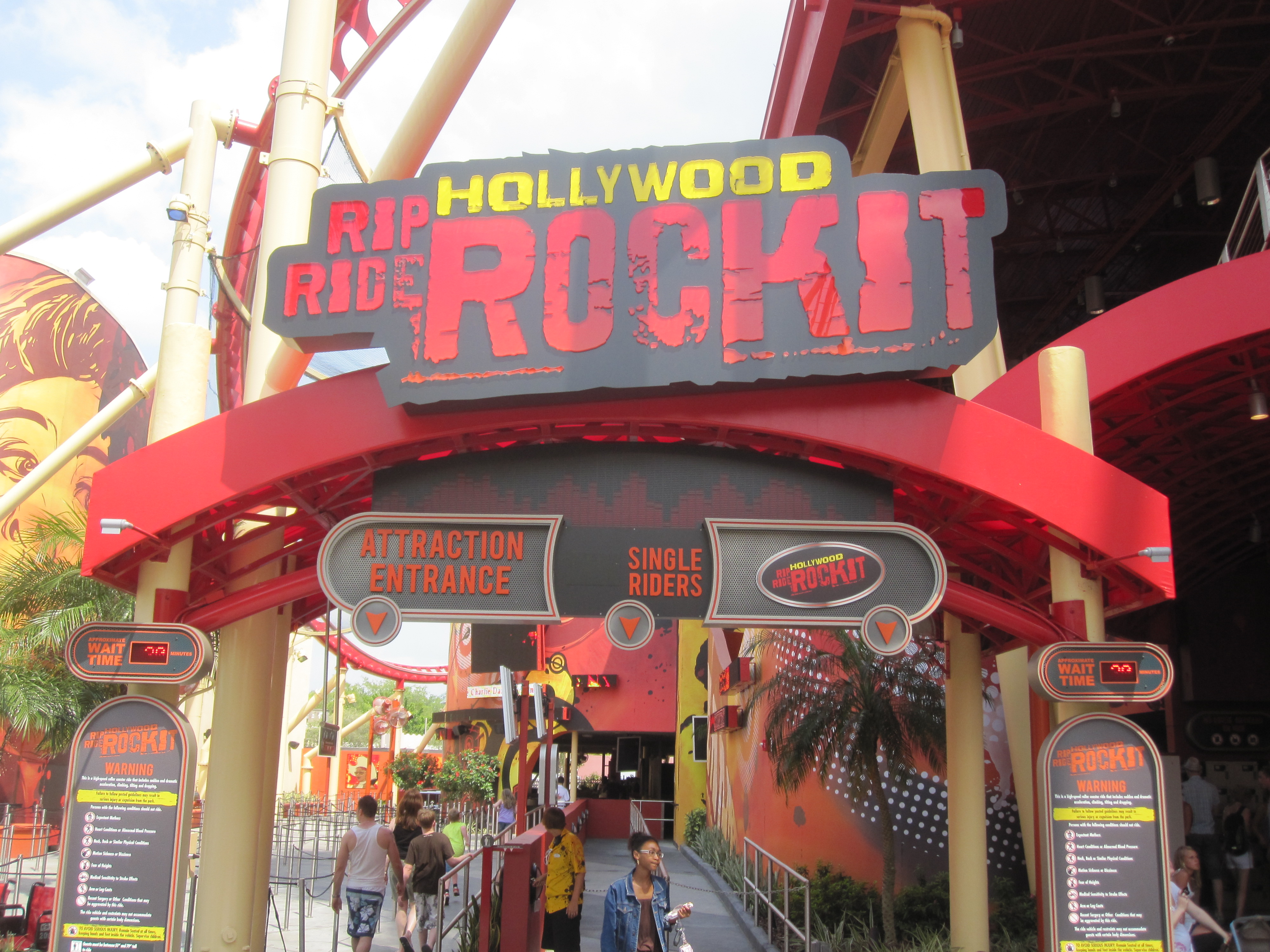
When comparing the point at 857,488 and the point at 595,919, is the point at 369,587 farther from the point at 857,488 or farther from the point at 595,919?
the point at 595,919

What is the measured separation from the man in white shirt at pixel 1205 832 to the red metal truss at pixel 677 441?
24.1 ft

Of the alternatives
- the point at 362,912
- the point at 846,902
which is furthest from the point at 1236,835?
the point at 362,912

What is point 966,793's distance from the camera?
32.0 ft

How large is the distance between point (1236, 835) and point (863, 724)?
5213mm

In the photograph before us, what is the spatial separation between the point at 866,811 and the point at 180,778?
31.0 ft

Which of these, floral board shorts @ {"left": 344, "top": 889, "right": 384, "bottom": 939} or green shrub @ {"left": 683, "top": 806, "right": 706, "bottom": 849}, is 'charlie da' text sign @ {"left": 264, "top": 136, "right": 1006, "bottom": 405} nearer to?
floral board shorts @ {"left": 344, "top": 889, "right": 384, "bottom": 939}

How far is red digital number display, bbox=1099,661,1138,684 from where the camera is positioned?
7.12 metres

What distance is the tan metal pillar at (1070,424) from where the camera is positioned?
301 inches

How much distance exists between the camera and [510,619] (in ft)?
25.8

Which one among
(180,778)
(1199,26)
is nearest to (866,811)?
(180,778)

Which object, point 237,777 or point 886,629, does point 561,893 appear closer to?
point 237,777

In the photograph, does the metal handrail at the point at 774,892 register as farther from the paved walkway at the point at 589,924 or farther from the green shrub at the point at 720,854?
the paved walkway at the point at 589,924

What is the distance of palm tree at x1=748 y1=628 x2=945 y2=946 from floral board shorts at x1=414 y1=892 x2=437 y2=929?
4.47m

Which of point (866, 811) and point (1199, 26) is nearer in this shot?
point (866, 811)
